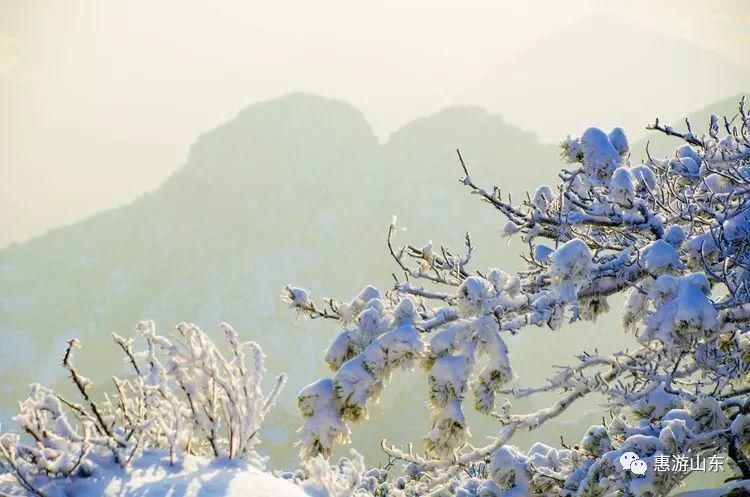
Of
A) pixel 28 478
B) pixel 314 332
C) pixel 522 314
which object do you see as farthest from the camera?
pixel 314 332

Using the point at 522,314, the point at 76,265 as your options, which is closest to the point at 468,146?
the point at 76,265

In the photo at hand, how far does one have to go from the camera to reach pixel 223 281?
291ft

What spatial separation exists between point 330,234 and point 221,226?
16299mm

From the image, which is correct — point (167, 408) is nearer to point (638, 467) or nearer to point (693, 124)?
point (638, 467)

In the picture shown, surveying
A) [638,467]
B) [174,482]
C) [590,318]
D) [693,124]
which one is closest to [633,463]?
[638,467]

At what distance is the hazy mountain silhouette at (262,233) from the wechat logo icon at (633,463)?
242 feet

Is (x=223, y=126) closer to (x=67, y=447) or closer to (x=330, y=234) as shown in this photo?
(x=330, y=234)

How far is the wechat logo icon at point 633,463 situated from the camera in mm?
4316

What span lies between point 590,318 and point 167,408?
3.20 metres

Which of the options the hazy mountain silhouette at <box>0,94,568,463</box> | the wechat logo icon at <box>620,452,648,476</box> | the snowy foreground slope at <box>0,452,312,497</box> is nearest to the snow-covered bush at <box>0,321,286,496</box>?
the snowy foreground slope at <box>0,452,312,497</box>

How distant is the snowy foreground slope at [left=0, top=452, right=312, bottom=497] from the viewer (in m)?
2.96

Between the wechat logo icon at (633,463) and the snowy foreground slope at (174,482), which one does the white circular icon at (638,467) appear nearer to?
the wechat logo icon at (633,463)

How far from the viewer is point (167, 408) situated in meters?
3.79

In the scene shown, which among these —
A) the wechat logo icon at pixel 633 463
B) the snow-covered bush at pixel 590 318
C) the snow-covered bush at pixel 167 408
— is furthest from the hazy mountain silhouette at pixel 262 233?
the snow-covered bush at pixel 167 408
